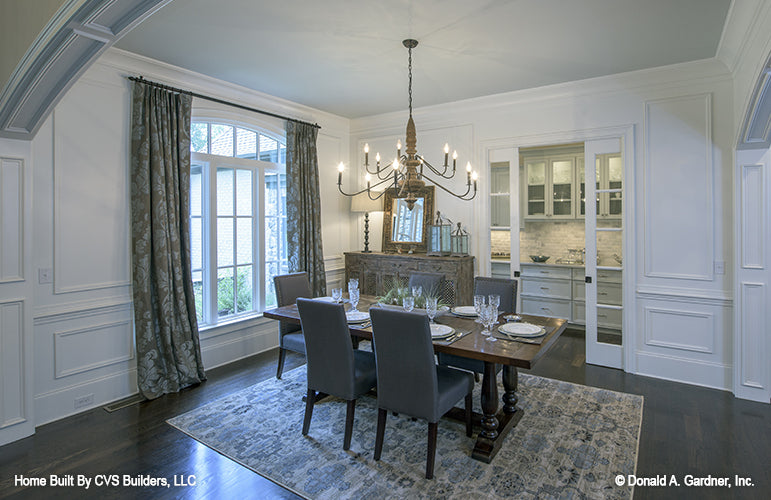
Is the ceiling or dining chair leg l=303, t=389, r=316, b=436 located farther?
dining chair leg l=303, t=389, r=316, b=436

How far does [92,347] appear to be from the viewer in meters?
3.32

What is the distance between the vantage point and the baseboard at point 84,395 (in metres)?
3.04

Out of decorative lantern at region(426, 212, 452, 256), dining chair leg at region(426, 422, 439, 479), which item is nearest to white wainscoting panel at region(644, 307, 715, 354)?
decorative lantern at region(426, 212, 452, 256)

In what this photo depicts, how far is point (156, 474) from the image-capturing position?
7.88 feet

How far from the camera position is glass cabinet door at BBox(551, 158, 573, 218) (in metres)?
5.91

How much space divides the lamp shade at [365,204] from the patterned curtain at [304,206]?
0.48 metres

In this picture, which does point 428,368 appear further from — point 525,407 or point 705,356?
point 705,356

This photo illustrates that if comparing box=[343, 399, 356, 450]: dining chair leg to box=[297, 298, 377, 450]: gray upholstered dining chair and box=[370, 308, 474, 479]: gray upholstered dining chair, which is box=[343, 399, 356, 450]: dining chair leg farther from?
box=[370, 308, 474, 479]: gray upholstered dining chair

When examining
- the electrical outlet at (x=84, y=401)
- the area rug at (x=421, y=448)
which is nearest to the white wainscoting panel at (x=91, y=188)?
the electrical outlet at (x=84, y=401)

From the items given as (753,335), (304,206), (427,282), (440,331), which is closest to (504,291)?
(427,282)

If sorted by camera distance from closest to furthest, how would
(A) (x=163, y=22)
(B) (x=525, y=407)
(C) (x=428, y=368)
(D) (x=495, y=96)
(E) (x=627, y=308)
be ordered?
(C) (x=428, y=368) < (A) (x=163, y=22) < (B) (x=525, y=407) < (E) (x=627, y=308) < (D) (x=495, y=96)

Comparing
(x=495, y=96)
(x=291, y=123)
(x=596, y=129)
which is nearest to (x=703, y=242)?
(x=596, y=129)

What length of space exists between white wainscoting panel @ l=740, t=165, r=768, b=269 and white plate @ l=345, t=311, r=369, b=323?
308cm

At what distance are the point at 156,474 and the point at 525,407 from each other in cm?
252
